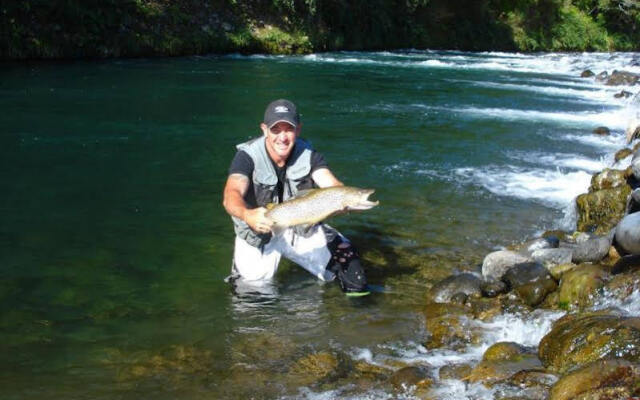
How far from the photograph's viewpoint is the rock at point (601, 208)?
884 cm

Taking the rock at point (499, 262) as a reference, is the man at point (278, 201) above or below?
above

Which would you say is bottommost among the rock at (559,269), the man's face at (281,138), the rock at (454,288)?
the rock at (454,288)

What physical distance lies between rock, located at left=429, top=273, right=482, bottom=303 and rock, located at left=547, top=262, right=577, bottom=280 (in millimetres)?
747

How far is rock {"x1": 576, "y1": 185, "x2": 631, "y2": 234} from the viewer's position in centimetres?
884

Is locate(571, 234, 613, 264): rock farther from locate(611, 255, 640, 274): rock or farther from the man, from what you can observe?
the man

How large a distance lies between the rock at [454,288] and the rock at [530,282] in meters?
0.34

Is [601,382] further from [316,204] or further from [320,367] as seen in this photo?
[316,204]

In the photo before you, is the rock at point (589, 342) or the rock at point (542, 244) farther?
the rock at point (542, 244)

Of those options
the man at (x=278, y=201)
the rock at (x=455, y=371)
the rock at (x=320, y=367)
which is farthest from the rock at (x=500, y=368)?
the man at (x=278, y=201)

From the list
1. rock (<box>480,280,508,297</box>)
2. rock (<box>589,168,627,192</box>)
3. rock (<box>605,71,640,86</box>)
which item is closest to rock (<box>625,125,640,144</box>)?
rock (<box>589,168,627,192</box>)

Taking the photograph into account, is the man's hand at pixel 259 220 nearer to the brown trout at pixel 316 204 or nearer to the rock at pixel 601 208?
the brown trout at pixel 316 204

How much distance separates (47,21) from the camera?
90.8 feet

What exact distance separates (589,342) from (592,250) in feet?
7.68

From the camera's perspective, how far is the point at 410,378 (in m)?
5.14
